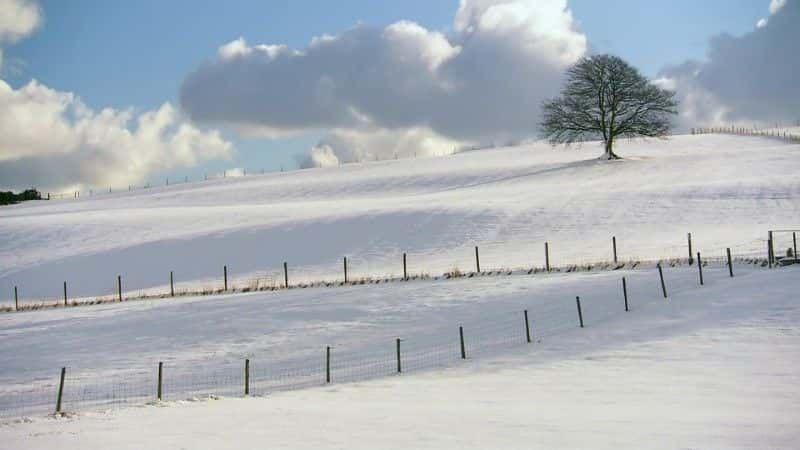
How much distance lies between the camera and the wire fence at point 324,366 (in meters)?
18.6

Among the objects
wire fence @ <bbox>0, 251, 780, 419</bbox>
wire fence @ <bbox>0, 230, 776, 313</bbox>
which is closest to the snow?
wire fence @ <bbox>0, 251, 780, 419</bbox>

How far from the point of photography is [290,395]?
17219 mm

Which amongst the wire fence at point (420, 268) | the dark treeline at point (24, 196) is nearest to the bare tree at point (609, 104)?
the wire fence at point (420, 268)

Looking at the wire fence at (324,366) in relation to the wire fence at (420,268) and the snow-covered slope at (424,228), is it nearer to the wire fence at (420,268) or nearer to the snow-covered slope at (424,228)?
the wire fence at (420,268)

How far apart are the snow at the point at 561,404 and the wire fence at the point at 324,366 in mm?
953

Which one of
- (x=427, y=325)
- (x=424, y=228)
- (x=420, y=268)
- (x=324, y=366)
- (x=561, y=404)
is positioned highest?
(x=424, y=228)

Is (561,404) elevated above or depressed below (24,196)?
below

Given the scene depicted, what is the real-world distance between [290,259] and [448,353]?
64.1ft

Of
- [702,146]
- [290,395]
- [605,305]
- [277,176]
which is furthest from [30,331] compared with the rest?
[702,146]

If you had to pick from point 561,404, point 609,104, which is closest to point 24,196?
point 609,104

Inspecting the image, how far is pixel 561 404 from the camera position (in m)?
14.8

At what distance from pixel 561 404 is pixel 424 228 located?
27799 mm

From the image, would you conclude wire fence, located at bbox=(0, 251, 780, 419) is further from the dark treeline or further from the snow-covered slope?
the dark treeline

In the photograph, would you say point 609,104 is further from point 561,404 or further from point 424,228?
point 561,404
